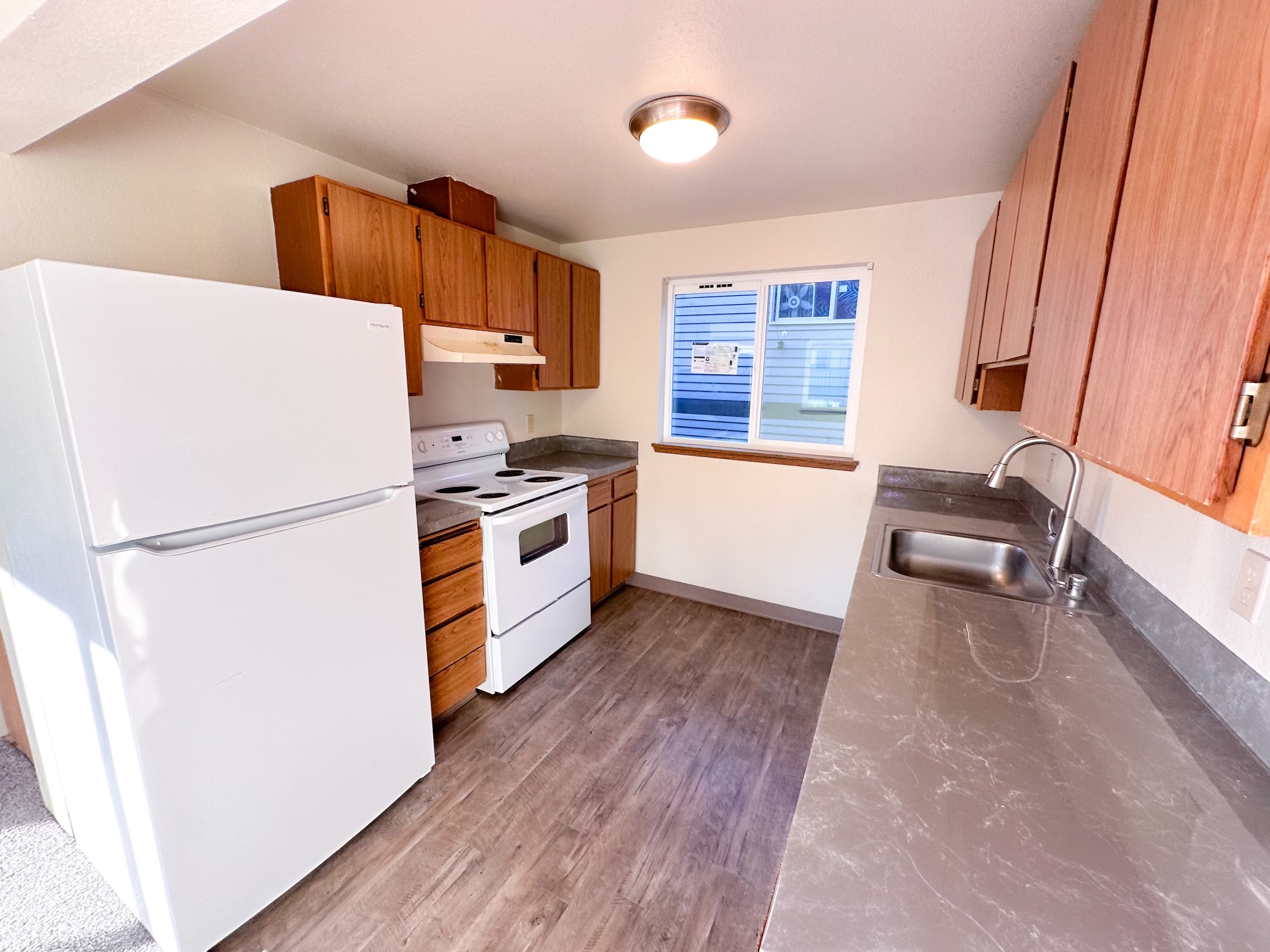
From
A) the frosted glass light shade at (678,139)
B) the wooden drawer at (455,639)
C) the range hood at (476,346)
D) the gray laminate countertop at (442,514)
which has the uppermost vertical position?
the frosted glass light shade at (678,139)

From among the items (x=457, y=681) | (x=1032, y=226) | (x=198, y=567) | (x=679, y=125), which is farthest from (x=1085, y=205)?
(x=457, y=681)

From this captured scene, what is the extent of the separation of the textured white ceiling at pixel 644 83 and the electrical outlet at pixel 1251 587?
48.7 inches

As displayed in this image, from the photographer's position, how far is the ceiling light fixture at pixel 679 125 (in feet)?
5.25

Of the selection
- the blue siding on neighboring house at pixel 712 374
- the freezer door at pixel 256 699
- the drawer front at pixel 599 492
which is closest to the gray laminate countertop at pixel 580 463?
the drawer front at pixel 599 492

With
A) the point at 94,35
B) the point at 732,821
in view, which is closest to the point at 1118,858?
the point at 732,821

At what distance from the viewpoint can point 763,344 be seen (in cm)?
300

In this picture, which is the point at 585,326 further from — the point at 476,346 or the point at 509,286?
the point at 476,346

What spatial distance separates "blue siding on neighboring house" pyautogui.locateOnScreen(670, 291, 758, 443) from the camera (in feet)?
10.0

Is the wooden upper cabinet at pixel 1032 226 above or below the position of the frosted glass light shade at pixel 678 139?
below

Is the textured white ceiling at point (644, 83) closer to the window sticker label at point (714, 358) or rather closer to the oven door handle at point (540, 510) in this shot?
the window sticker label at point (714, 358)

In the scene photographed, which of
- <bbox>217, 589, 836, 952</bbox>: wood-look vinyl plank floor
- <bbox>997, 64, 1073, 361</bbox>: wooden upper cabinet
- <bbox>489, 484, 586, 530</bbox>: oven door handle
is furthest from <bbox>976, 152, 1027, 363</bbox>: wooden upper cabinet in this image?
<bbox>489, 484, 586, 530</bbox>: oven door handle

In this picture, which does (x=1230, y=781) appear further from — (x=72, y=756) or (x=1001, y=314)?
(x=72, y=756)

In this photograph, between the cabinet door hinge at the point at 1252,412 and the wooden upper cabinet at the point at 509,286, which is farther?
the wooden upper cabinet at the point at 509,286

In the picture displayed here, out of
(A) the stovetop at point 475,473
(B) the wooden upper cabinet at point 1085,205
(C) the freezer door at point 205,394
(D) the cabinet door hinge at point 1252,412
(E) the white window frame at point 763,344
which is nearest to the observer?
(D) the cabinet door hinge at point 1252,412
